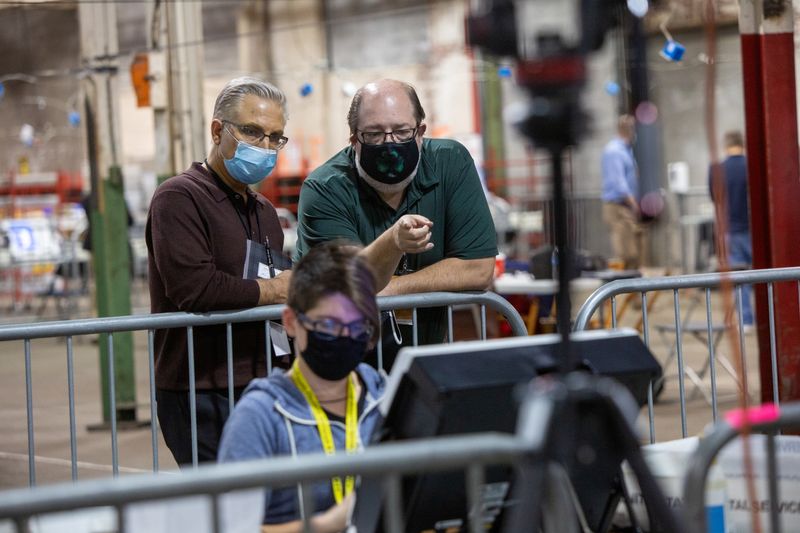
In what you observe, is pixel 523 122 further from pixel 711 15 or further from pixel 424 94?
pixel 424 94

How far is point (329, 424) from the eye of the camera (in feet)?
8.87

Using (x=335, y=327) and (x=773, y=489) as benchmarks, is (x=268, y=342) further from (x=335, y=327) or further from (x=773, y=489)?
(x=773, y=489)

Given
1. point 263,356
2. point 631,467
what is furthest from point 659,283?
point 631,467

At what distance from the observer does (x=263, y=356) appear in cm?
410

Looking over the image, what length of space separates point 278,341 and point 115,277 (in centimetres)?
438

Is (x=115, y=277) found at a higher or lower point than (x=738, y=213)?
lower

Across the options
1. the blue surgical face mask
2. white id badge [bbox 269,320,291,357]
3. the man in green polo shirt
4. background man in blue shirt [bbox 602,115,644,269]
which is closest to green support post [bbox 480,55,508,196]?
background man in blue shirt [bbox 602,115,644,269]

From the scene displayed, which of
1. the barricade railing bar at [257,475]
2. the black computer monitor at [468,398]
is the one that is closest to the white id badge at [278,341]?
the black computer monitor at [468,398]

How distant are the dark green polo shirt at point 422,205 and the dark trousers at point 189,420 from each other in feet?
1.95

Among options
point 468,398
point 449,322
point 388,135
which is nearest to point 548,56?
point 468,398

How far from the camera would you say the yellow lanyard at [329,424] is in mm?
2688

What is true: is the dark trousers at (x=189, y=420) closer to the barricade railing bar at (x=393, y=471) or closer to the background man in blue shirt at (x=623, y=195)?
the barricade railing bar at (x=393, y=471)

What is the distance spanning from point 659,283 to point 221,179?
60.2 inches

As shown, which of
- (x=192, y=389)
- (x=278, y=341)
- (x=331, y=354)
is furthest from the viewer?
(x=278, y=341)
